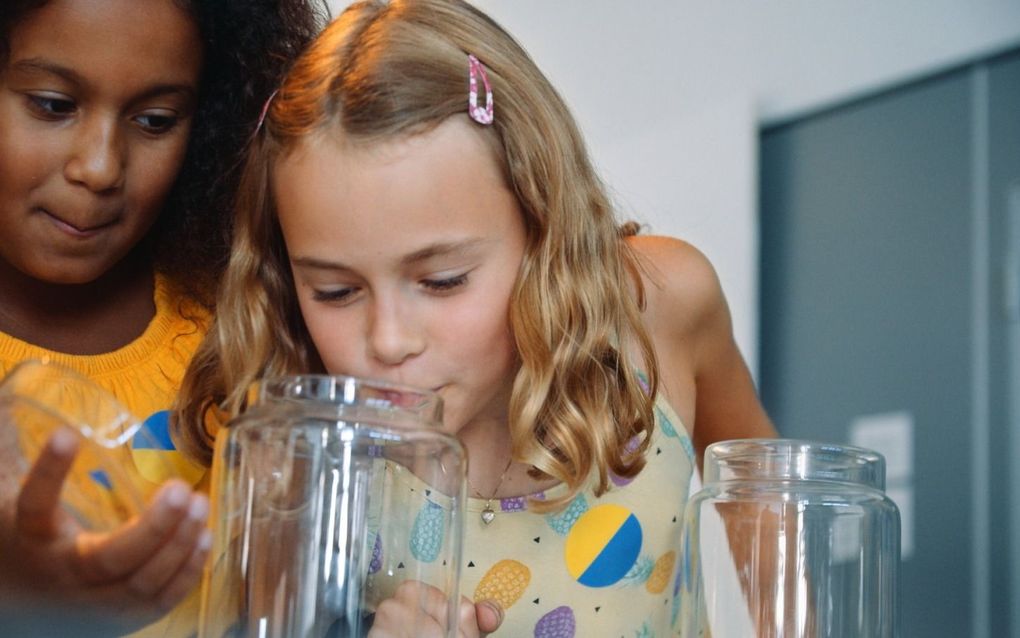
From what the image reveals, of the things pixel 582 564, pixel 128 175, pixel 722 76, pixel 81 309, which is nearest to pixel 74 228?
pixel 128 175

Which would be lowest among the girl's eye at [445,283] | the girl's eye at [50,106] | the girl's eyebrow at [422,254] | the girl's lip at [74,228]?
the girl's eye at [445,283]

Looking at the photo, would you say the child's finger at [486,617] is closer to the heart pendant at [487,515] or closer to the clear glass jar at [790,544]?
the clear glass jar at [790,544]

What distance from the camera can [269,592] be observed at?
0.53 m

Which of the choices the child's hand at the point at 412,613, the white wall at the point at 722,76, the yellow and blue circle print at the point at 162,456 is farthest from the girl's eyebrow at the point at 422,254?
the white wall at the point at 722,76

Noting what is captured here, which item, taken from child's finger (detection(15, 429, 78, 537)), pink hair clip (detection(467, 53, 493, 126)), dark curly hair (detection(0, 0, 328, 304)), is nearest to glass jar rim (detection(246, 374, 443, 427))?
child's finger (detection(15, 429, 78, 537))

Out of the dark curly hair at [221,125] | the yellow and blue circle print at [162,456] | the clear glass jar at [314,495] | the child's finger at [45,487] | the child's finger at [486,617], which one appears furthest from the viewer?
the dark curly hair at [221,125]

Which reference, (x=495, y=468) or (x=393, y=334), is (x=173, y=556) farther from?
(x=495, y=468)

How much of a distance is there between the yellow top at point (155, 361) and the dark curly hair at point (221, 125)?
0.08 feet

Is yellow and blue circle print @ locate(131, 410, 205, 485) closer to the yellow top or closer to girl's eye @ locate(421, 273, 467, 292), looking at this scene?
the yellow top

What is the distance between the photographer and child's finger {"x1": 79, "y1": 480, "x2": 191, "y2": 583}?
43 cm

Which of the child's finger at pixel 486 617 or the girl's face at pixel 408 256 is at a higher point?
the girl's face at pixel 408 256

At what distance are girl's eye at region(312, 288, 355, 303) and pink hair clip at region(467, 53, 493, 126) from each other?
147 millimetres

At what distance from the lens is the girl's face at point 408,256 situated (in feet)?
2.52

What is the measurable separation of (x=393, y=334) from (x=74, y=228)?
0.29m
